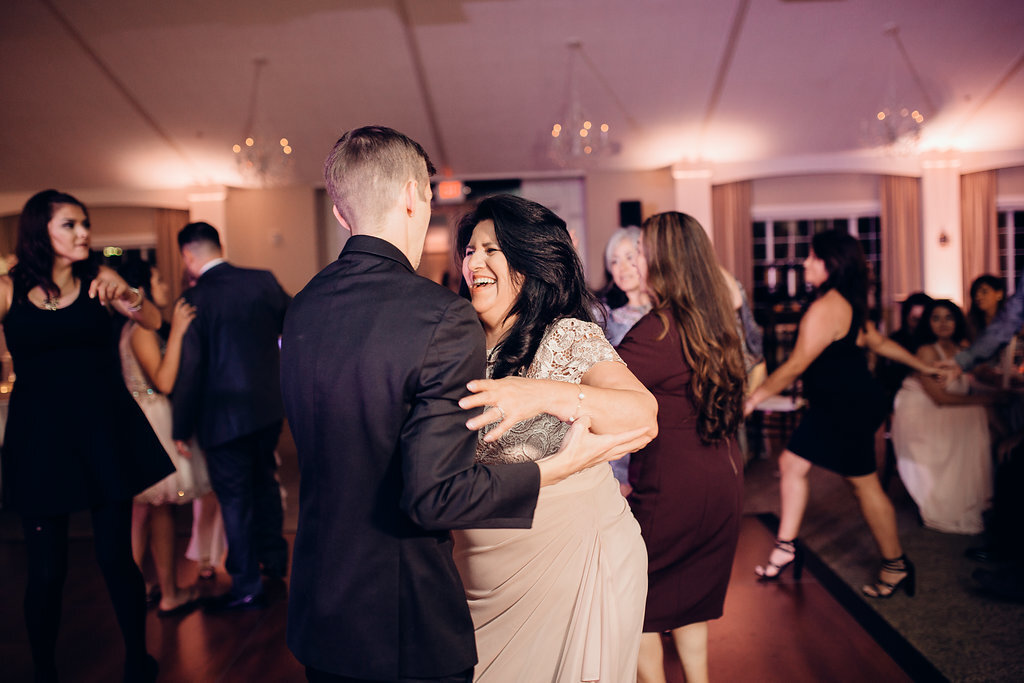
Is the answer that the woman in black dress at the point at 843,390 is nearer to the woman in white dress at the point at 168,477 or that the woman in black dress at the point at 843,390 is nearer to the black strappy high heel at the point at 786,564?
the black strappy high heel at the point at 786,564

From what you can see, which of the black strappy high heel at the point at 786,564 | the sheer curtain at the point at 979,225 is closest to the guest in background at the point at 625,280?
the black strappy high heel at the point at 786,564

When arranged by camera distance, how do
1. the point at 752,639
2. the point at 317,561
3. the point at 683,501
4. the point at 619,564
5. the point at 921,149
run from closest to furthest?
the point at 317,561 < the point at 619,564 < the point at 683,501 < the point at 752,639 < the point at 921,149

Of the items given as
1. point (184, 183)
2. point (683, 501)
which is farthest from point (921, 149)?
point (184, 183)

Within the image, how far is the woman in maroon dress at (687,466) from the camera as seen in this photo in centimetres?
195

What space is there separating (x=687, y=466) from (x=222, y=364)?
206 centimetres

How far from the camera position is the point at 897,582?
116 inches

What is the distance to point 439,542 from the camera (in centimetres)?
113

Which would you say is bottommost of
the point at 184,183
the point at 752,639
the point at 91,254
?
the point at 752,639

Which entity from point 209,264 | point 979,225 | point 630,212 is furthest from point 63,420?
point 979,225

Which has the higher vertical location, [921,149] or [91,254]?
[921,149]

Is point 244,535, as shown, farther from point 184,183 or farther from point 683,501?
point 184,183

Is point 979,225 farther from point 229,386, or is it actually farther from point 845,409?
point 229,386

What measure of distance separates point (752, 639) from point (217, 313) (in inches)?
101

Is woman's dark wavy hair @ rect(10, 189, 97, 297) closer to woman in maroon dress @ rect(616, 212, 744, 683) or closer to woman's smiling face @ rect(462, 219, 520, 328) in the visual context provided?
woman's smiling face @ rect(462, 219, 520, 328)
